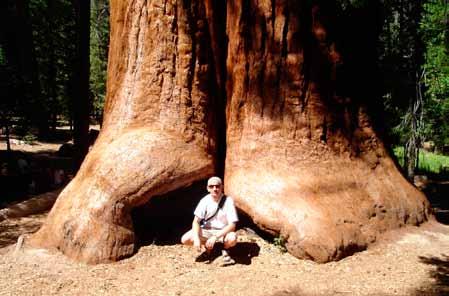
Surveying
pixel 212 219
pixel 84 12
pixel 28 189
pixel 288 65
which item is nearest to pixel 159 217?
pixel 212 219

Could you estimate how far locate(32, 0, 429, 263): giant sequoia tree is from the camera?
6656 millimetres

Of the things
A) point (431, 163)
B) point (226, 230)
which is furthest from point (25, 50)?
point (431, 163)

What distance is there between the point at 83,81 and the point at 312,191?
9.10 metres

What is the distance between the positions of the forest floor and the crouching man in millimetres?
289

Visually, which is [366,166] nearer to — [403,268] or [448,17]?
[403,268]

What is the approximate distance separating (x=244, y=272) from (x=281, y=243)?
2.42ft

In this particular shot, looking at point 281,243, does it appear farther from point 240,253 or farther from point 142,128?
point 142,128

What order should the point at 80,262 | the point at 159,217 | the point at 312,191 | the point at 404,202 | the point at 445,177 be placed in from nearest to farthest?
the point at 80,262
the point at 312,191
the point at 404,202
the point at 159,217
the point at 445,177

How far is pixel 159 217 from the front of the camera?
26.1ft

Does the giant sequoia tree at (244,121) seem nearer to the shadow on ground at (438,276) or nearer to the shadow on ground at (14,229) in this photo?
the shadow on ground at (438,276)

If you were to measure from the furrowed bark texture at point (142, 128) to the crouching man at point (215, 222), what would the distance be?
0.67 m

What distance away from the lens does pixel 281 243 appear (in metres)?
6.49

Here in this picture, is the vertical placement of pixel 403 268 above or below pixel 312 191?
below

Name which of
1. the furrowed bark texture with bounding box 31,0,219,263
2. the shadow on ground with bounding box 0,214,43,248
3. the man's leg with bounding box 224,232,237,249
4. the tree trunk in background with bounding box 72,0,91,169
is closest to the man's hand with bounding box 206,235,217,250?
the man's leg with bounding box 224,232,237,249
